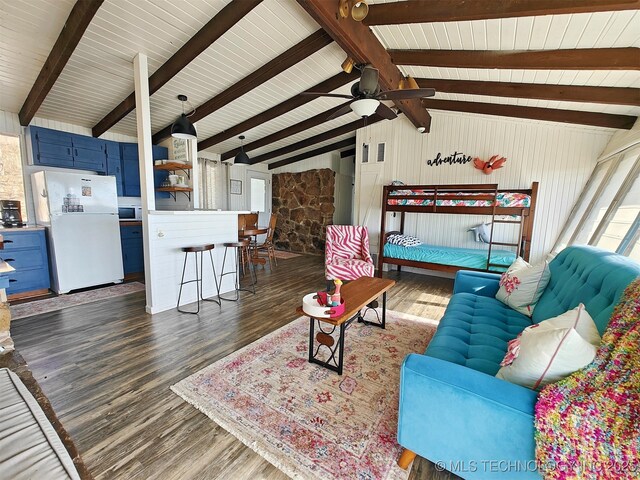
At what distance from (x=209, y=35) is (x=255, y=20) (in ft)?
1.54

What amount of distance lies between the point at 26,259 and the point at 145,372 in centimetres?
297

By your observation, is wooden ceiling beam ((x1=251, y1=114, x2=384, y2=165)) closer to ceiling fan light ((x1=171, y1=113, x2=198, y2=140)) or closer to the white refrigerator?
ceiling fan light ((x1=171, y1=113, x2=198, y2=140))

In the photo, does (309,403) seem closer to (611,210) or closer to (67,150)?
(611,210)

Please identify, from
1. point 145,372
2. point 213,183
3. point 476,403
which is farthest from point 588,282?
point 213,183

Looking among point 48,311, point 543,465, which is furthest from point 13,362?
point 543,465

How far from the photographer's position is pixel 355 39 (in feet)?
8.22

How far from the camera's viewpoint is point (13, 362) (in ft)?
4.91

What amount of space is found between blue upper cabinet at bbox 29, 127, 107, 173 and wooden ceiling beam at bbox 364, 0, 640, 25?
445 centimetres

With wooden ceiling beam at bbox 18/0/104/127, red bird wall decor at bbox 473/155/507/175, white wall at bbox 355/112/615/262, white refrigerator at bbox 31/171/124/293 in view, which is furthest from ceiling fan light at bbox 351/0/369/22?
white refrigerator at bbox 31/171/124/293

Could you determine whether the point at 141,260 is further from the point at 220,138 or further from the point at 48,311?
the point at 220,138

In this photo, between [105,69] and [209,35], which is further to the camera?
[105,69]

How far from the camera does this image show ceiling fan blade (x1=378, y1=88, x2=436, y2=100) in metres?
2.24

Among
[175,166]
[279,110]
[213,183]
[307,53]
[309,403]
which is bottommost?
[309,403]

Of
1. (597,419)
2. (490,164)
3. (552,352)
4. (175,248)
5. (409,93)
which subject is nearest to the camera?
(597,419)
